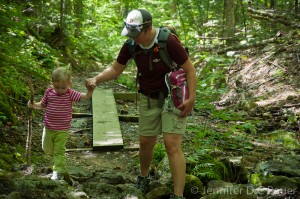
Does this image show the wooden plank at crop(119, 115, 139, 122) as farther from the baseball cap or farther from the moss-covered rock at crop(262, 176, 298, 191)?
the baseball cap

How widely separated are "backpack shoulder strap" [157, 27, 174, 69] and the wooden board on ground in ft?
10.9

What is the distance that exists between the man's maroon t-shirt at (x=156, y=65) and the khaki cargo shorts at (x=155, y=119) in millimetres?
182

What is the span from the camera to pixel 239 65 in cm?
1338

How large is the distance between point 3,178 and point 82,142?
13.8ft

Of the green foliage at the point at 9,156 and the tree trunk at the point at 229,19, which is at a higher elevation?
the tree trunk at the point at 229,19

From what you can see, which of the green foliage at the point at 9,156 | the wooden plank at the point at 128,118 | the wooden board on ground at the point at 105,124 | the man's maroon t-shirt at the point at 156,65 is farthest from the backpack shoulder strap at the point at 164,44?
the wooden plank at the point at 128,118

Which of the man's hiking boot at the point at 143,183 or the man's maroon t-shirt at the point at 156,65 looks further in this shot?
the man's hiking boot at the point at 143,183

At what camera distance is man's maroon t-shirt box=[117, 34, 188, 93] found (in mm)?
4102

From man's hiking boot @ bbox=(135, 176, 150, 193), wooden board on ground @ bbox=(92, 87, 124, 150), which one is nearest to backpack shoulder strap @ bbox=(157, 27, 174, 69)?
man's hiking boot @ bbox=(135, 176, 150, 193)

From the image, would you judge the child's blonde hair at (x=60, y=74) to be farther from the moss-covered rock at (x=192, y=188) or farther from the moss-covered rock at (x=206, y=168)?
the moss-covered rock at (x=206, y=168)

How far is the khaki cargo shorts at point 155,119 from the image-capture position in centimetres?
424

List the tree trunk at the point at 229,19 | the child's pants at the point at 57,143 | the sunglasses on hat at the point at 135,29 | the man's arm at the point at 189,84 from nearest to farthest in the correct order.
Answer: the sunglasses on hat at the point at 135,29 → the man's arm at the point at 189,84 → the child's pants at the point at 57,143 → the tree trunk at the point at 229,19

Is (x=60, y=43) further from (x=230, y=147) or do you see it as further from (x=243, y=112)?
(x=230, y=147)

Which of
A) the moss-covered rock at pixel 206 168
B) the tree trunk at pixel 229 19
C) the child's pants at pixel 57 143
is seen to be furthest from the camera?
the tree trunk at pixel 229 19
